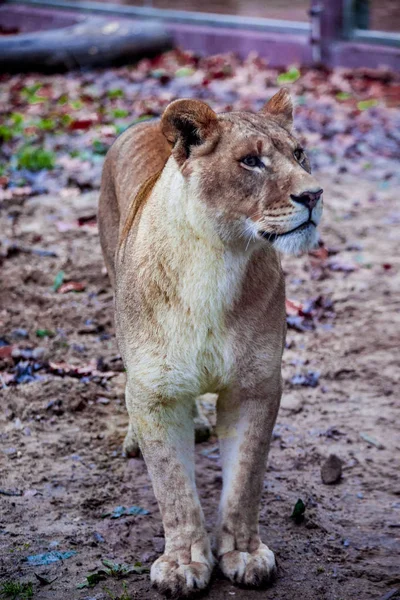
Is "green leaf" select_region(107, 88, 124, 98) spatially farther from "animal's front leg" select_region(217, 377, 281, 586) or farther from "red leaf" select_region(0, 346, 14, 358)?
"animal's front leg" select_region(217, 377, 281, 586)

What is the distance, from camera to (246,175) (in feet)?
10.6

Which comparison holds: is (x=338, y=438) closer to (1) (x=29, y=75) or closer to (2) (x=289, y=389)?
(2) (x=289, y=389)

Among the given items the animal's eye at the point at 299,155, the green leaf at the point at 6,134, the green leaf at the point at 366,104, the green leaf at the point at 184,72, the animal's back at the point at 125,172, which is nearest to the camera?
the animal's eye at the point at 299,155

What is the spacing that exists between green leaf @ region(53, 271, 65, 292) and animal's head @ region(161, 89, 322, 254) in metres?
3.06

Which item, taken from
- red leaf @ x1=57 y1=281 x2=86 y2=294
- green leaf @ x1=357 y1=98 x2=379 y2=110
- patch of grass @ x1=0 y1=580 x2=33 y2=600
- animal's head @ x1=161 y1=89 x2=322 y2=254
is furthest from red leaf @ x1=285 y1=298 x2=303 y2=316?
green leaf @ x1=357 y1=98 x2=379 y2=110

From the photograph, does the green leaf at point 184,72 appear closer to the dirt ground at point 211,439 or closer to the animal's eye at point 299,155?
the dirt ground at point 211,439

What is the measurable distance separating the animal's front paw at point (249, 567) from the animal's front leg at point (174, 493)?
7 centimetres

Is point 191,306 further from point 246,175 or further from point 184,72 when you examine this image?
point 184,72

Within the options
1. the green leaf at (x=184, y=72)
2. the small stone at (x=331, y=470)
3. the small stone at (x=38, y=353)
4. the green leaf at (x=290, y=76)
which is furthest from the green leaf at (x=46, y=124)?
the small stone at (x=331, y=470)

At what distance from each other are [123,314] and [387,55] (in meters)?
8.26

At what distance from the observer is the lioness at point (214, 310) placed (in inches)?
128

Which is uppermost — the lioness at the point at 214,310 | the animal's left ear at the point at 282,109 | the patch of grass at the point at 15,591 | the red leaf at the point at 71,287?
the animal's left ear at the point at 282,109

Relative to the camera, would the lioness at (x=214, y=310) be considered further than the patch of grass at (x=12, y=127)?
No

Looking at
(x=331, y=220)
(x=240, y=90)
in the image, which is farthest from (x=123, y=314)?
(x=240, y=90)
